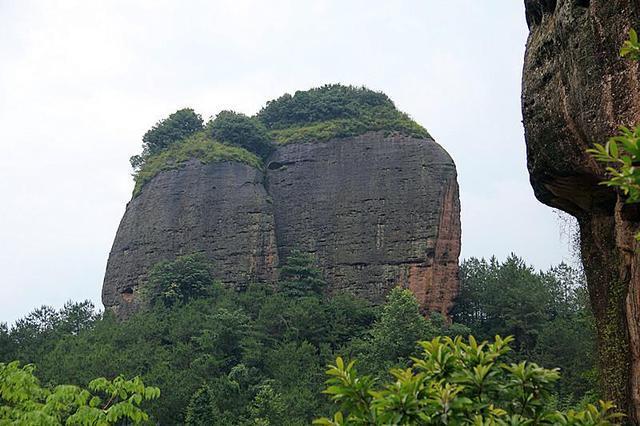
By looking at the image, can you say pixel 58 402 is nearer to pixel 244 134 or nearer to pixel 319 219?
pixel 319 219

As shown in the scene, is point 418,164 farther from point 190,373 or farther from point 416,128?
point 190,373

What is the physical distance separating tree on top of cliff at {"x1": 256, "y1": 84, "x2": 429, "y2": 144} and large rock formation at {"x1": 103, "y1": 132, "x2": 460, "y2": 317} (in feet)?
2.08

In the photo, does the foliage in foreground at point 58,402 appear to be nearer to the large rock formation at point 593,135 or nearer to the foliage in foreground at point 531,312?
the large rock formation at point 593,135

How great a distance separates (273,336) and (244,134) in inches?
574

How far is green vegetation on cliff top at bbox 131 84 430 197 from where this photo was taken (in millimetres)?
37156

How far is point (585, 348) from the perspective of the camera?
78.2 feet

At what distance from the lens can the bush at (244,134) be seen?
38.7 meters

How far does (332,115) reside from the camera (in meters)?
39.2

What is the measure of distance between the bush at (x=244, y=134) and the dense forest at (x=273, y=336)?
8319 mm

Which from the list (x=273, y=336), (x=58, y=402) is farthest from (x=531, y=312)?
(x=58, y=402)

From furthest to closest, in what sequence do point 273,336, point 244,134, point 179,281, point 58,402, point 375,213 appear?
point 244,134 < point 375,213 < point 179,281 < point 273,336 < point 58,402

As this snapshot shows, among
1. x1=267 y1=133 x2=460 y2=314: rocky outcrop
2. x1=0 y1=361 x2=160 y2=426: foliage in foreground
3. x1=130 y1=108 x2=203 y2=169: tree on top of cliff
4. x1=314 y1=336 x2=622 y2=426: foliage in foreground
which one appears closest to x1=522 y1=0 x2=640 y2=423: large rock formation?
x1=314 y1=336 x2=622 y2=426: foliage in foreground

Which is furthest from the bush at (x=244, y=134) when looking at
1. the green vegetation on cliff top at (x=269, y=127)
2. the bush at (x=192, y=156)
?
the bush at (x=192, y=156)

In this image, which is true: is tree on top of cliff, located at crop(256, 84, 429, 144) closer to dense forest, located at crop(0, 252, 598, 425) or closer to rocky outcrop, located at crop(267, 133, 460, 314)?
rocky outcrop, located at crop(267, 133, 460, 314)
